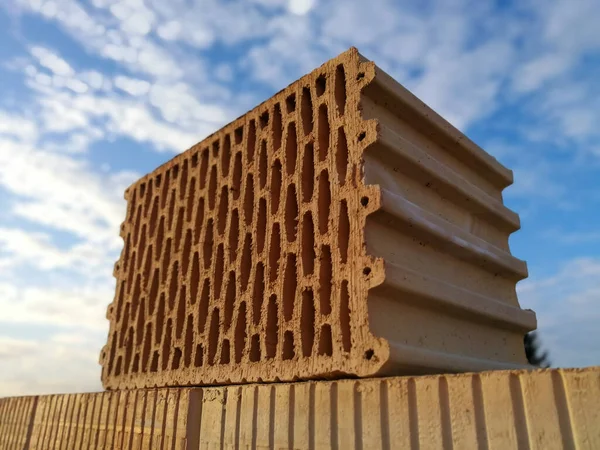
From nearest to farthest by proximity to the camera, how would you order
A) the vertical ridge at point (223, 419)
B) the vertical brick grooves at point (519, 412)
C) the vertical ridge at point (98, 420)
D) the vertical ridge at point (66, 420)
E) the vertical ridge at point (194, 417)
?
the vertical brick grooves at point (519, 412)
the vertical ridge at point (223, 419)
the vertical ridge at point (194, 417)
the vertical ridge at point (98, 420)
the vertical ridge at point (66, 420)

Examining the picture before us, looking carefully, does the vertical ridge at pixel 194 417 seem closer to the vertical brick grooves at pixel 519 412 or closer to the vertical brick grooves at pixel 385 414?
the vertical brick grooves at pixel 385 414

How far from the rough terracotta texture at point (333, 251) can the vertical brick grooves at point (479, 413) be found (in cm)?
63

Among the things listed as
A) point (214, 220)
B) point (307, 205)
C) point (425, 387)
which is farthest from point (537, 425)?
point (214, 220)

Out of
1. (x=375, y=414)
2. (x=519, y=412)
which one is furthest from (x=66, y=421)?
(x=519, y=412)

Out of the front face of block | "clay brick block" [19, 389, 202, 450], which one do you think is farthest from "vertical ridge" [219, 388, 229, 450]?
the front face of block

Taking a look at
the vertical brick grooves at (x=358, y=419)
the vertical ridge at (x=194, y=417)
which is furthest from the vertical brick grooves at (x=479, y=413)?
the vertical ridge at (x=194, y=417)

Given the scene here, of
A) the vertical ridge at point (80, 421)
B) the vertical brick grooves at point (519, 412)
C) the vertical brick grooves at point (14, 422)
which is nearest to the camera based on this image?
the vertical brick grooves at point (519, 412)

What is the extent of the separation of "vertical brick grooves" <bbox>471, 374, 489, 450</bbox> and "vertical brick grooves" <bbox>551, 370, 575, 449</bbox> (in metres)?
0.29

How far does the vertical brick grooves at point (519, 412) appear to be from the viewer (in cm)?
200

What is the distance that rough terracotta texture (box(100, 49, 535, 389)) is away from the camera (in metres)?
3.08

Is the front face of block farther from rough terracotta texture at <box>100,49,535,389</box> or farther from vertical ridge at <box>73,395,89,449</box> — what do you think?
vertical ridge at <box>73,395,89,449</box>

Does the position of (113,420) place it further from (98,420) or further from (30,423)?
(30,423)

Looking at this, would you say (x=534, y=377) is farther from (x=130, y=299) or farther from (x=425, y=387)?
(x=130, y=299)

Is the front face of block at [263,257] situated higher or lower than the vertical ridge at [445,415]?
higher
